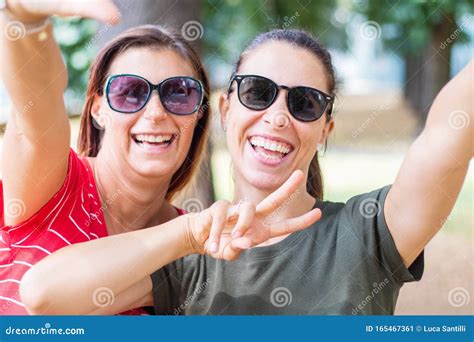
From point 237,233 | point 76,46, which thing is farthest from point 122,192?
point 76,46

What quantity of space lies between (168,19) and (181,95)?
797 mm

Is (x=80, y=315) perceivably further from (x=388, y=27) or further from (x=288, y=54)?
(x=388, y=27)

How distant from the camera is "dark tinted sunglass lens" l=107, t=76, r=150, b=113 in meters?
2.20

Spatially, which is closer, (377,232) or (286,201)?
(377,232)

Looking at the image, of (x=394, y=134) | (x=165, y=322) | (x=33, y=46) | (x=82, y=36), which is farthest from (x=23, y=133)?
(x=394, y=134)

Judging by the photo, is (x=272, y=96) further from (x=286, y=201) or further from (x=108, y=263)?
(x=108, y=263)

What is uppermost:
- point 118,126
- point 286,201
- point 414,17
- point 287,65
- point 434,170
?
point 414,17

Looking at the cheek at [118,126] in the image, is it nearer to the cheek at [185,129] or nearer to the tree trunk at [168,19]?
the cheek at [185,129]

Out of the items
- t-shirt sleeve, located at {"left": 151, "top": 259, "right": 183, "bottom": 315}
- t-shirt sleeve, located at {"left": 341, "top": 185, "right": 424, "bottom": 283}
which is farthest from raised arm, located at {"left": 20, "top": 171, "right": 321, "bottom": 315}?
t-shirt sleeve, located at {"left": 341, "top": 185, "right": 424, "bottom": 283}

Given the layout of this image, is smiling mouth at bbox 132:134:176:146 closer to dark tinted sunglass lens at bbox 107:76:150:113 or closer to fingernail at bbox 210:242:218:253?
dark tinted sunglass lens at bbox 107:76:150:113

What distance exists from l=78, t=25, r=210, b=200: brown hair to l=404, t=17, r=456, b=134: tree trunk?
257cm

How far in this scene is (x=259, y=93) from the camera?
2033 mm

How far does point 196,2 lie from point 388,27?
2.08m

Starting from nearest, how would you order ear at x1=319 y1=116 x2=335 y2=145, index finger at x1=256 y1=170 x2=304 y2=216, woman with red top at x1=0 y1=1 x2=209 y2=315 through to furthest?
index finger at x1=256 y1=170 x2=304 y2=216
woman with red top at x1=0 y1=1 x2=209 y2=315
ear at x1=319 y1=116 x2=335 y2=145
